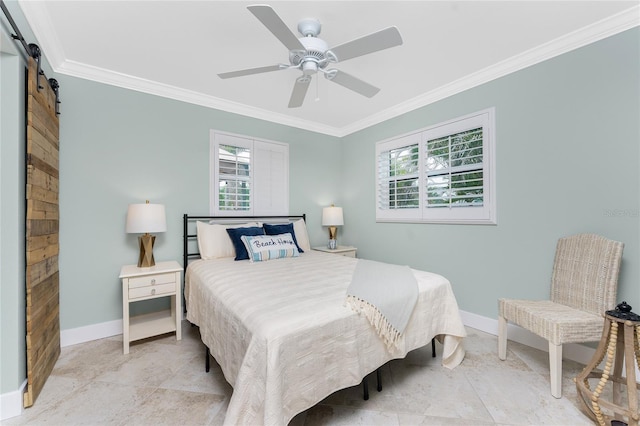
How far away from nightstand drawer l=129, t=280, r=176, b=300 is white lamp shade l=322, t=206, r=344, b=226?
220cm

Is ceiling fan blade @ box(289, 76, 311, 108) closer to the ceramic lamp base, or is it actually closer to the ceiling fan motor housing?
the ceiling fan motor housing

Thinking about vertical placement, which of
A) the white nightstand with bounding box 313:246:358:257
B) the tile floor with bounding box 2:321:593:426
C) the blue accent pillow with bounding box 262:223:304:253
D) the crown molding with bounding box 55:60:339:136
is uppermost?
the crown molding with bounding box 55:60:339:136

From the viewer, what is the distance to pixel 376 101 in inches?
135

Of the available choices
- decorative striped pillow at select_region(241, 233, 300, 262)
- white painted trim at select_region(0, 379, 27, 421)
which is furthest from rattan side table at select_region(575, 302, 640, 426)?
white painted trim at select_region(0, 379, 27, 421)

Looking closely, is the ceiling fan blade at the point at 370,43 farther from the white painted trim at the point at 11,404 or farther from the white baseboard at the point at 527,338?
the white painted trim at the point at 11,404

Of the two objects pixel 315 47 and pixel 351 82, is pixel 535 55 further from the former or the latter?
pixel 315 47

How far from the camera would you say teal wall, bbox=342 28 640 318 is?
1.97 metres

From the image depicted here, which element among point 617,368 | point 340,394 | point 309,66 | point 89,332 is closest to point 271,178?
point 309,66

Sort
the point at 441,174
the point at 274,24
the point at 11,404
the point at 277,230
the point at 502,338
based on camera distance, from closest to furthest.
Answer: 1. the point at 274,24
2. the point at 11,404
3. the point at 502,338
4. the point at 441,174
5. the point at 277,230

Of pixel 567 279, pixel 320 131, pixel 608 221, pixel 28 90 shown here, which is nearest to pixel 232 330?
pixel 28 90

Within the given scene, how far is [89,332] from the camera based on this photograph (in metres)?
2.58

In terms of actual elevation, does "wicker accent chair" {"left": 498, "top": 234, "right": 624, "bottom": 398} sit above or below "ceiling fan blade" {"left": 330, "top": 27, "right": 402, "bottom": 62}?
below

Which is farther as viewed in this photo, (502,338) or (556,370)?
(502,338)

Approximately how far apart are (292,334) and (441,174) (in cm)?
258
